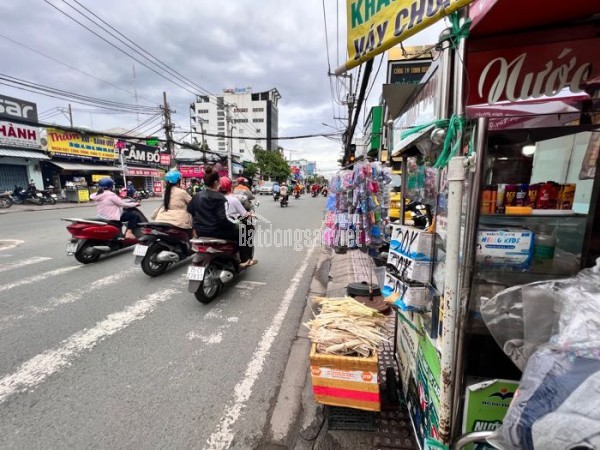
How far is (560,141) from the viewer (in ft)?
7.98

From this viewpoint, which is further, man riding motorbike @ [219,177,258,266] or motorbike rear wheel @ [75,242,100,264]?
motorbike rear wheel @ [75,242,100,264]

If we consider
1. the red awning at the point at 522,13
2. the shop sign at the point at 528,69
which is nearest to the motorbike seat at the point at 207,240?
the shop sign at the point at 528,69

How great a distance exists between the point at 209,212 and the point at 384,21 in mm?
3529

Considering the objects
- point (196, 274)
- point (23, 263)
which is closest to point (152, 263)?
point (196, 274)

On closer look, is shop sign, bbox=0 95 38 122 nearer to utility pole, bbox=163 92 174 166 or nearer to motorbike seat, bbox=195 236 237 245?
utility pole, bbox=163 92 174 166

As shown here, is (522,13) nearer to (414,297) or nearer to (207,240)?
(414,297)

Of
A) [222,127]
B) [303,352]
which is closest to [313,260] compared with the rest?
[303,352]

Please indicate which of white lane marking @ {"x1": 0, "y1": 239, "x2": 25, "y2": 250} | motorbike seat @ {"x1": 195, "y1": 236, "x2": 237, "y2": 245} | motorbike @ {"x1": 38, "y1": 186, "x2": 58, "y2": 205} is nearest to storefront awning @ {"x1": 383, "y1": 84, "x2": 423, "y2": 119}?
motorbike seat @ {"x1": 195, "y1": 236, "x2": 237, "y2": 245}

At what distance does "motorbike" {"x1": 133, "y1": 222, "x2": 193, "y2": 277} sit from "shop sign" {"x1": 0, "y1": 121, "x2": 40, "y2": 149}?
17.7 metres

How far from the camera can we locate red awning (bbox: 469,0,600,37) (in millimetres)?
1239

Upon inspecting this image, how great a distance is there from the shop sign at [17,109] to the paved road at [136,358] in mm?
17056

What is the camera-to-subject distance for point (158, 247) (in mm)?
5223

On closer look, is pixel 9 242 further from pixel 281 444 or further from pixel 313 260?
pixel 281 444

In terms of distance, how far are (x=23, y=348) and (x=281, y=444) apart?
113 inches
